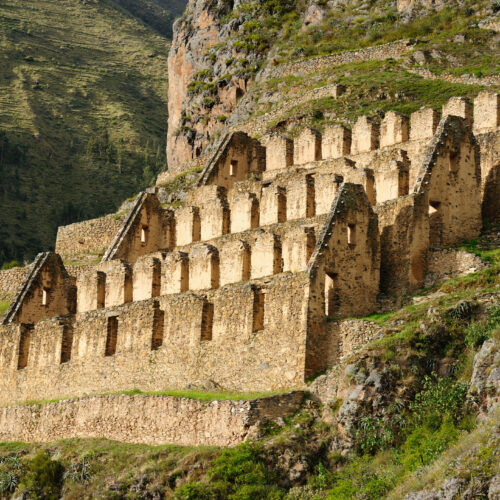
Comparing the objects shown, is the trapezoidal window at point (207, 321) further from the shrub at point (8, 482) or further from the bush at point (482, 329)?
the bush at point (482, 329)

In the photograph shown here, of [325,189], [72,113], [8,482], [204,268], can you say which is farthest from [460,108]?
[72,113]

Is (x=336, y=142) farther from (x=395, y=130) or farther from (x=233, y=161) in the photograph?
(x=233, y=161)

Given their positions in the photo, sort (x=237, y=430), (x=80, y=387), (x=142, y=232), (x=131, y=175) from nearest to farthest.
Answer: (x=237, y=430), (x=80, y=387), (x=142, y=232), (x=131, y=175)

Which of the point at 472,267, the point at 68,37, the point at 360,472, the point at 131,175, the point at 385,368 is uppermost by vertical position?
the point at 68,37

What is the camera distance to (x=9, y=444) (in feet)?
118

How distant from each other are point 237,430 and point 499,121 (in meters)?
17.3

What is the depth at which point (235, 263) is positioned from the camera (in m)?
38.0

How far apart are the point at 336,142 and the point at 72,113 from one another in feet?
225

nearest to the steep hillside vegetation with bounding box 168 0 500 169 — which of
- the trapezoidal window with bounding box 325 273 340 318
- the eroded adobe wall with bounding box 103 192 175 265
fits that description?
the eroded adobe wall with bounding box 103 192 175 265

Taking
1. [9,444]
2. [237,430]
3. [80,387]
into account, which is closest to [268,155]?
[80,387]

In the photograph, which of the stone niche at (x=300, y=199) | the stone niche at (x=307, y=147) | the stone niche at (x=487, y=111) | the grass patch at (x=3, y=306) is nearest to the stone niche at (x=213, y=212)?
the stone niche at (x=300, y=199)

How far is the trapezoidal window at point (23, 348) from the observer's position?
1656 inches

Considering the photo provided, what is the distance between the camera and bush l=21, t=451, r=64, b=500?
3089cm

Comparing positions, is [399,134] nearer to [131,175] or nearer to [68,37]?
[131,175]
